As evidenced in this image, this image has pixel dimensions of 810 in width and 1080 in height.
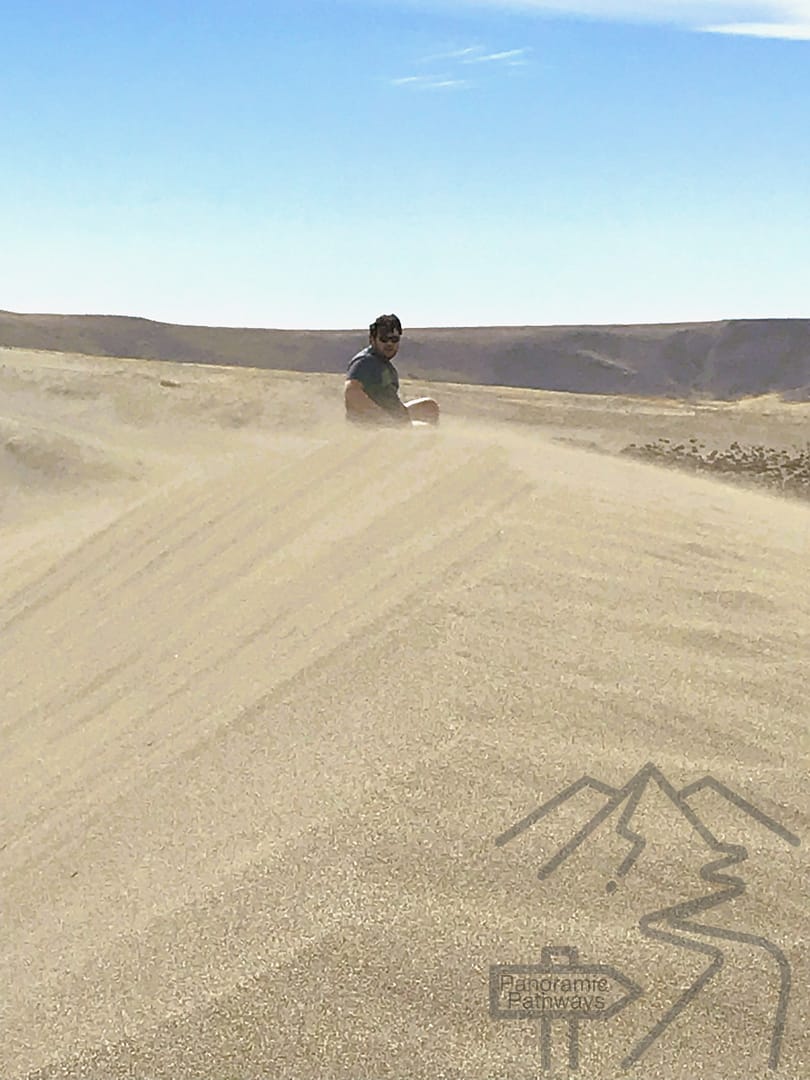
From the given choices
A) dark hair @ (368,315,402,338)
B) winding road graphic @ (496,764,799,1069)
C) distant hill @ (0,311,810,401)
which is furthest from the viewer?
distant hill @ (0,311,810,401)

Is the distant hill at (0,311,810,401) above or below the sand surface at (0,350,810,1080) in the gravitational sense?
above

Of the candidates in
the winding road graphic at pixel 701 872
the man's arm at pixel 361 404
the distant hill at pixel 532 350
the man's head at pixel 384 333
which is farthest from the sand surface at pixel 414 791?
the distant hill at pixel 532 350

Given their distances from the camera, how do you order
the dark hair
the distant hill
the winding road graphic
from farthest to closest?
the distant hill, the dark hair, the winding road graphic

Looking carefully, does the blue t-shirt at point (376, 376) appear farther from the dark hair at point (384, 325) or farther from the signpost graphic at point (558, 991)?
the signpost graphic at point (558, 991)

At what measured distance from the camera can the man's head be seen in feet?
18.0

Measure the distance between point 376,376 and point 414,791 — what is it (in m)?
3.51

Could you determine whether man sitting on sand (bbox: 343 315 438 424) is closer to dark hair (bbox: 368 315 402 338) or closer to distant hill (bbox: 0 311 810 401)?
dark hair (bbox: 368 315 402 338)

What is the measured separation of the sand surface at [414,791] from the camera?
1.90 metres

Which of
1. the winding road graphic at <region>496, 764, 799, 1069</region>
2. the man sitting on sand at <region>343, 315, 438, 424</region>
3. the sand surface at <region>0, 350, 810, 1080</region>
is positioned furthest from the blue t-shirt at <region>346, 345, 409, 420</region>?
the winding road graphic at <region>496, 764, 799, 1069</region>

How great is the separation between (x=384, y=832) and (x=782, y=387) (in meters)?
51.8

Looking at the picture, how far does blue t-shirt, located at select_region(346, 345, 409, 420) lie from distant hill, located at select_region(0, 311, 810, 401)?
43.6m

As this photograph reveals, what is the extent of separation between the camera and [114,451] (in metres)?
9.45

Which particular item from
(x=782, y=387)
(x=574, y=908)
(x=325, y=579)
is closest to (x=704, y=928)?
(x=574, y=908)

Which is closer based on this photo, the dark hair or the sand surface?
the sand surface
